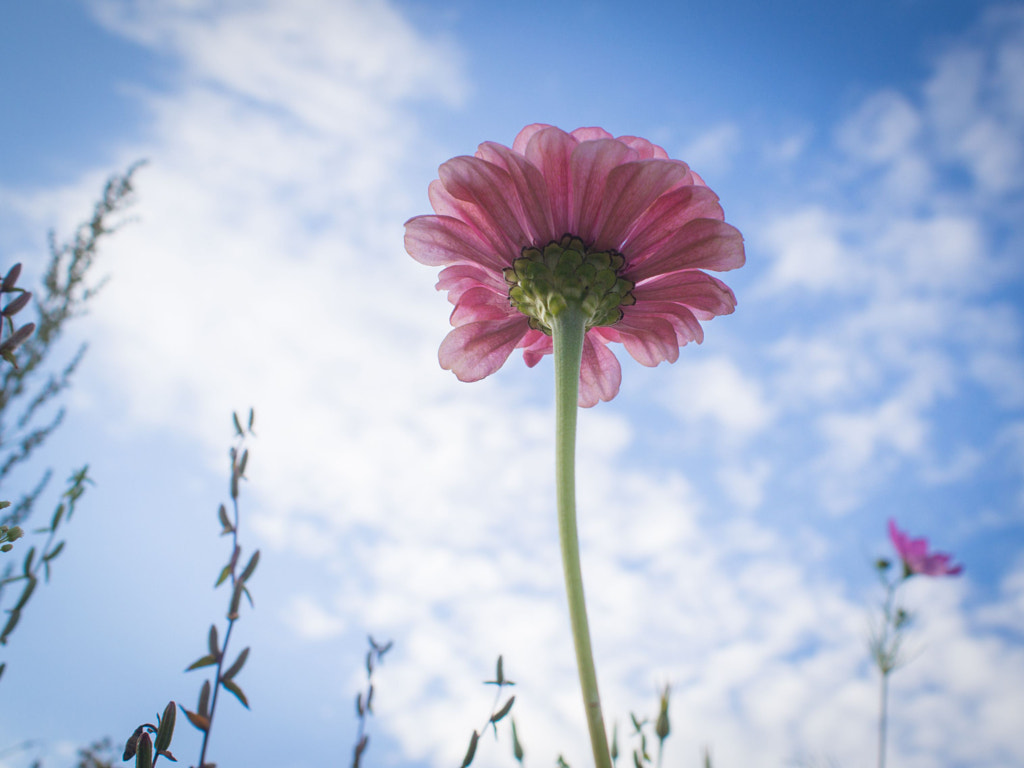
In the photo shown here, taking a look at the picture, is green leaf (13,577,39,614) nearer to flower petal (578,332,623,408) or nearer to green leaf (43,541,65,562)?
green leaf (43,541,65,562)

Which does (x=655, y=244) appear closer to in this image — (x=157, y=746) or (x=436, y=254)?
(x=436, y=254)

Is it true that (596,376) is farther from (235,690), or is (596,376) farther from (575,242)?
(235,690)

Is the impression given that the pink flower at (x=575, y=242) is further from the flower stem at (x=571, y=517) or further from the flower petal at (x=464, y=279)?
the flower stem at (x=571, y=517)

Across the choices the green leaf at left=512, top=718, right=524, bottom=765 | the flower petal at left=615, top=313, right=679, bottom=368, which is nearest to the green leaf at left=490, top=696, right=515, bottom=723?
the green leaf at left=512, top=718, right=524, bottom=765

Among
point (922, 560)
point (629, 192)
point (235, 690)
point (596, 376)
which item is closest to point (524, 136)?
point (629, 192)

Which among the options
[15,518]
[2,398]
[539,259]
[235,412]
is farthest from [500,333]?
[2,398]
